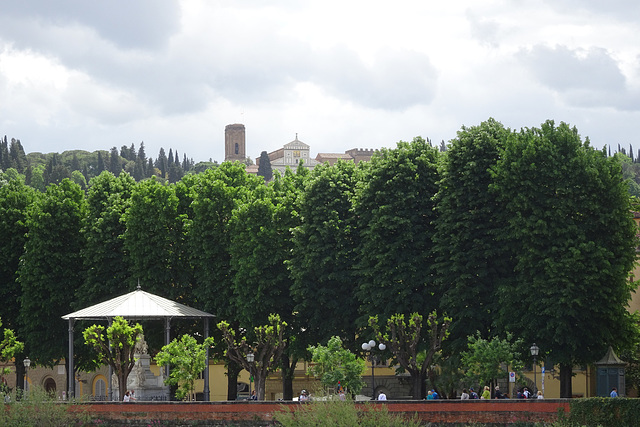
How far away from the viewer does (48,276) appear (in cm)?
5612

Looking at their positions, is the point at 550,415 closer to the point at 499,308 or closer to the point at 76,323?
the point at 499,308

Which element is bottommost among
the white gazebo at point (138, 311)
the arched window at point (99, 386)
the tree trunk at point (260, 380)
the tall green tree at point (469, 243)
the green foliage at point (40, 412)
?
the arched window at point (99, 386)

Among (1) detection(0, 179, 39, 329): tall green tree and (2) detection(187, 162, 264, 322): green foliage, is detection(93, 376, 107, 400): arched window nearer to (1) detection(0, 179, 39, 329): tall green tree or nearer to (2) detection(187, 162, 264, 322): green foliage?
(1) detection(0, 179, 39, 329): tall green tree

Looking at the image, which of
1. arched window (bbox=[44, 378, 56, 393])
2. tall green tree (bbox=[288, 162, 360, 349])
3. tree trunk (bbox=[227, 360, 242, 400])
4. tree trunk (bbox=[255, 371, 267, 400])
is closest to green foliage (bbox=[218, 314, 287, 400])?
tree trunk (bbox=[255, 371, 267, 400])

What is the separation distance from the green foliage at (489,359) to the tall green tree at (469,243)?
2589mm

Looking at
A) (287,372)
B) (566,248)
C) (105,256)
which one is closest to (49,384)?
(105,256)

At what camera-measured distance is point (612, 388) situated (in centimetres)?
4375

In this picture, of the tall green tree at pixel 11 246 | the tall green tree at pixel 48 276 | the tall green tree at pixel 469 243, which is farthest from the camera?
the tall green tree at pixel 11 246

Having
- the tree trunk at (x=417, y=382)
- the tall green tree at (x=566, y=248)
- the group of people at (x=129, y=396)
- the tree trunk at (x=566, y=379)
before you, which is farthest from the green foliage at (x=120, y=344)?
the tree trunk at (x=566, y=379)

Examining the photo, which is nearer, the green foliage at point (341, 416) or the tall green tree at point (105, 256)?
the green foliage at point (341, 416)

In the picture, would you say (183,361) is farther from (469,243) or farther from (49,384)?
(49,384)

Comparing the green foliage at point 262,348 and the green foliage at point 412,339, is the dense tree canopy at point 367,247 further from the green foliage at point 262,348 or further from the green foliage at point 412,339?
the green foliage at point 262,348

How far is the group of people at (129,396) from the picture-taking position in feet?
141

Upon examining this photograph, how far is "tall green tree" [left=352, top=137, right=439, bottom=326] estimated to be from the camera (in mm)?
46484
